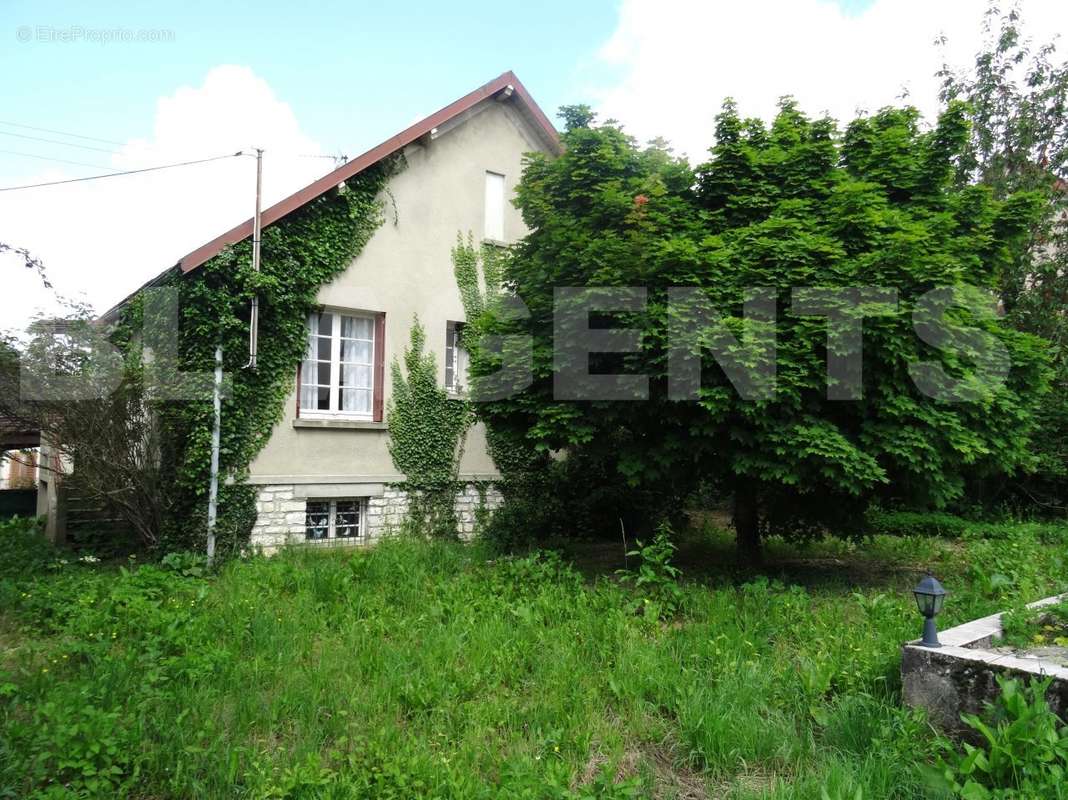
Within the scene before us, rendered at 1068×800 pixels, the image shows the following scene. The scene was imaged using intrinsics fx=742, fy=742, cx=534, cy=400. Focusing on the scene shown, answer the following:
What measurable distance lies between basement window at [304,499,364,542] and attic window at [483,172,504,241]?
201 inches

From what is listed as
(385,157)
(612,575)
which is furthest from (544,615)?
(385,157)

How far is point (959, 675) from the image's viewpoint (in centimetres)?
426

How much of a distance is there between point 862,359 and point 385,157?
774 centimetres

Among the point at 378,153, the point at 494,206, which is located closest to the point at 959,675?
the point at 378,153

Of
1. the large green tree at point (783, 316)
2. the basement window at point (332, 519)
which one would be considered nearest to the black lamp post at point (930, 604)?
the large green tree at point (783, 316)

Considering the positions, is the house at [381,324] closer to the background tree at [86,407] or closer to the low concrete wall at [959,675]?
the background tree at [86,407]

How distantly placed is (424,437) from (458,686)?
678 centimetres

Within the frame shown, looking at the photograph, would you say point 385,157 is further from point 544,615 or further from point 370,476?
point 544,615

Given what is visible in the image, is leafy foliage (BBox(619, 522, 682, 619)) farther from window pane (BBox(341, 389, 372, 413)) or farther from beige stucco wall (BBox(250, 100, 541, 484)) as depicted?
window pane (BBox(341, 389, 372, 413))

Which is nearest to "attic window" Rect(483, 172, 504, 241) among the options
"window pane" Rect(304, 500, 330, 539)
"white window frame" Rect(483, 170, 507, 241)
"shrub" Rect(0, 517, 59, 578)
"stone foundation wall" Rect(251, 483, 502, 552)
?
"white window frame" Rect(483, 170, 507, 241)

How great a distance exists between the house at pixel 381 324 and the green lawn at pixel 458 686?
9.12 feet

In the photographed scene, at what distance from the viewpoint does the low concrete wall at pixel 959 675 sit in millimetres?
4004

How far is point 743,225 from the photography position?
8102 mm

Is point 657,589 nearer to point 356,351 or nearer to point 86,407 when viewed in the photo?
point 356,351
